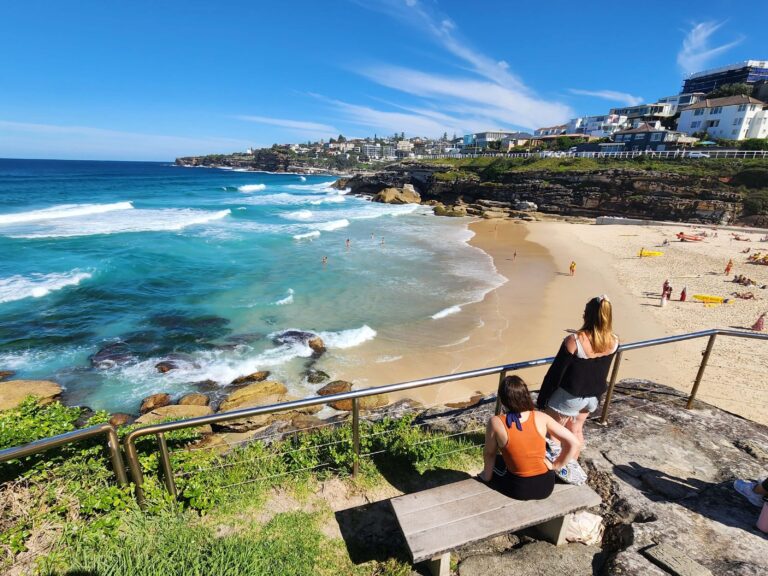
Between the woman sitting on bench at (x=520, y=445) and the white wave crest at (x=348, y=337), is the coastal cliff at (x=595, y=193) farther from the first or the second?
the woman sitting on bench at (x=520, y=445)

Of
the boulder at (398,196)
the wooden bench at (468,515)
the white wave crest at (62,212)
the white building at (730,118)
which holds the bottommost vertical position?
the white wave crest at (62,212)

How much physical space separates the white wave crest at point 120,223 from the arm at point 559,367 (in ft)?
131

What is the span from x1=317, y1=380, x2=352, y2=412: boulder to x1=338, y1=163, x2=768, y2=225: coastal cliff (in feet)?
141

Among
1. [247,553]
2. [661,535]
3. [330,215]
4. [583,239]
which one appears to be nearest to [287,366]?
[247,553]

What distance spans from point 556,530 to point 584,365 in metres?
1.48

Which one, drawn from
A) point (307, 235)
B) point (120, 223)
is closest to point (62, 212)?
point (120, 223)

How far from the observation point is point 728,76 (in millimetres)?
101750

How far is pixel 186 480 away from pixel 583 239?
3909cm

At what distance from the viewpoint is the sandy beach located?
39.1ft

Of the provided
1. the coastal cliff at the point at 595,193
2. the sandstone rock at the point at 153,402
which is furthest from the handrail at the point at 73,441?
the coastal cliff at the point at 595,193

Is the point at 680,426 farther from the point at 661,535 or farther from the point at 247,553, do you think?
the point at 247,553

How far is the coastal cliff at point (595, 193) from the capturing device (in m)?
42.1

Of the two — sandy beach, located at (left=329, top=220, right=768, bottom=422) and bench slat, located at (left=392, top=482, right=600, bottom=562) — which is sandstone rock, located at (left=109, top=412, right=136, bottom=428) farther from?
bench slat, located at (left=392, top=482, right=600, bottom=562)

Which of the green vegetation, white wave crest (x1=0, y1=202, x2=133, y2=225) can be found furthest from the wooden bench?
white wave crest (x1=0, y1=202, x2=133, y2=225)
